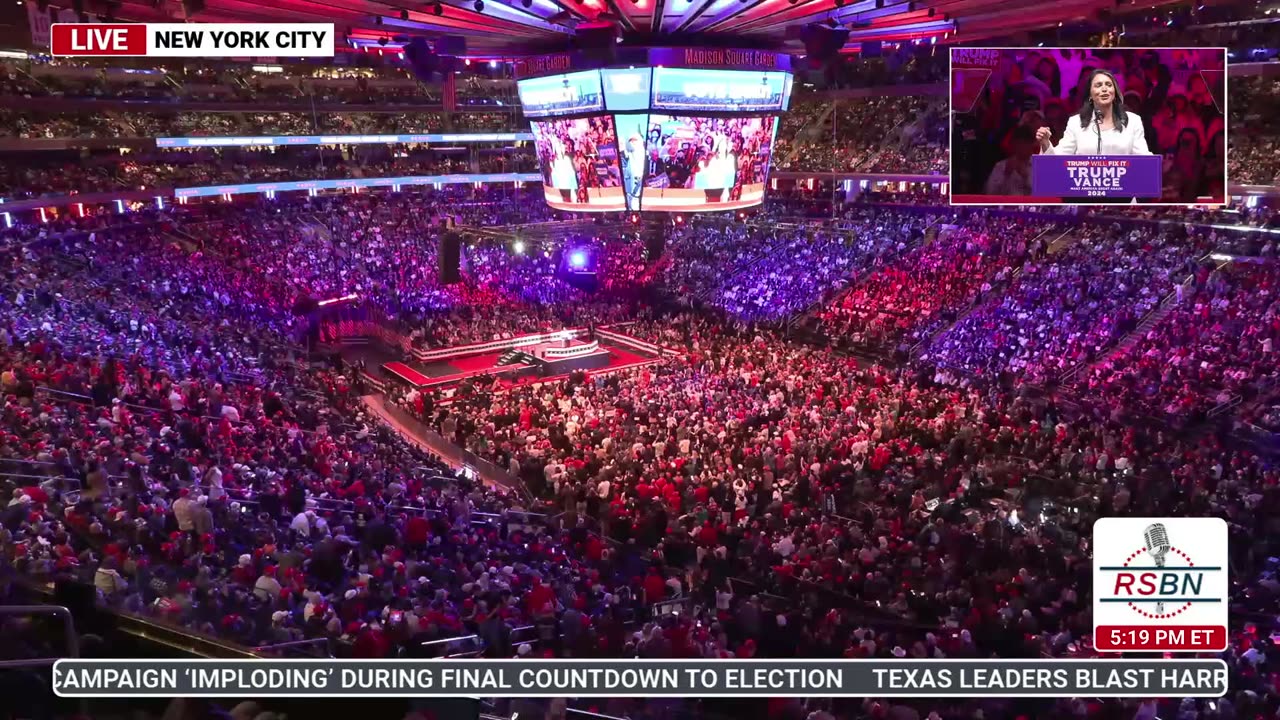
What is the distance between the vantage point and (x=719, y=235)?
112 feet

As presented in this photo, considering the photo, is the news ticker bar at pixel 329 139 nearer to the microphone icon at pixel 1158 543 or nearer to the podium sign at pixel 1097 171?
the podium sign at pixel 1097 171

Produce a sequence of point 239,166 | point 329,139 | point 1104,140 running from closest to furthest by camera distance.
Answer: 1. point 1104,140
2. point 239,166
3. point 329,139

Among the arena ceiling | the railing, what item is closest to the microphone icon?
the railing

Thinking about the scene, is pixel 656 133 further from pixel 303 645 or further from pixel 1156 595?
pixel 303 645

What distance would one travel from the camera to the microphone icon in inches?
282

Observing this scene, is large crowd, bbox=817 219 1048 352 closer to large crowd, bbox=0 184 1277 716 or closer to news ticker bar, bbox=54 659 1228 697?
large crowd, bbox=0 184 1277 716

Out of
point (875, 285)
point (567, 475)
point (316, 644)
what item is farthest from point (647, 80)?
point (875, 285)

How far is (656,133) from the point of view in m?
15.7

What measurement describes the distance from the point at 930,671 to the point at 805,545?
11.3ft

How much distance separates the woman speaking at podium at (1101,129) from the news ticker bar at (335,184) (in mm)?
29530

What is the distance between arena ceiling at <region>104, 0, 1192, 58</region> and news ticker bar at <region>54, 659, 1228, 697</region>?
7.63 m

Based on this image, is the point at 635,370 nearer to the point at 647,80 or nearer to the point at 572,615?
the point at 647,80

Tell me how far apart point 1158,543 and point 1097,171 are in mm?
6138

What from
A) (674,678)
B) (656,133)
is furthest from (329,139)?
(674,678)
